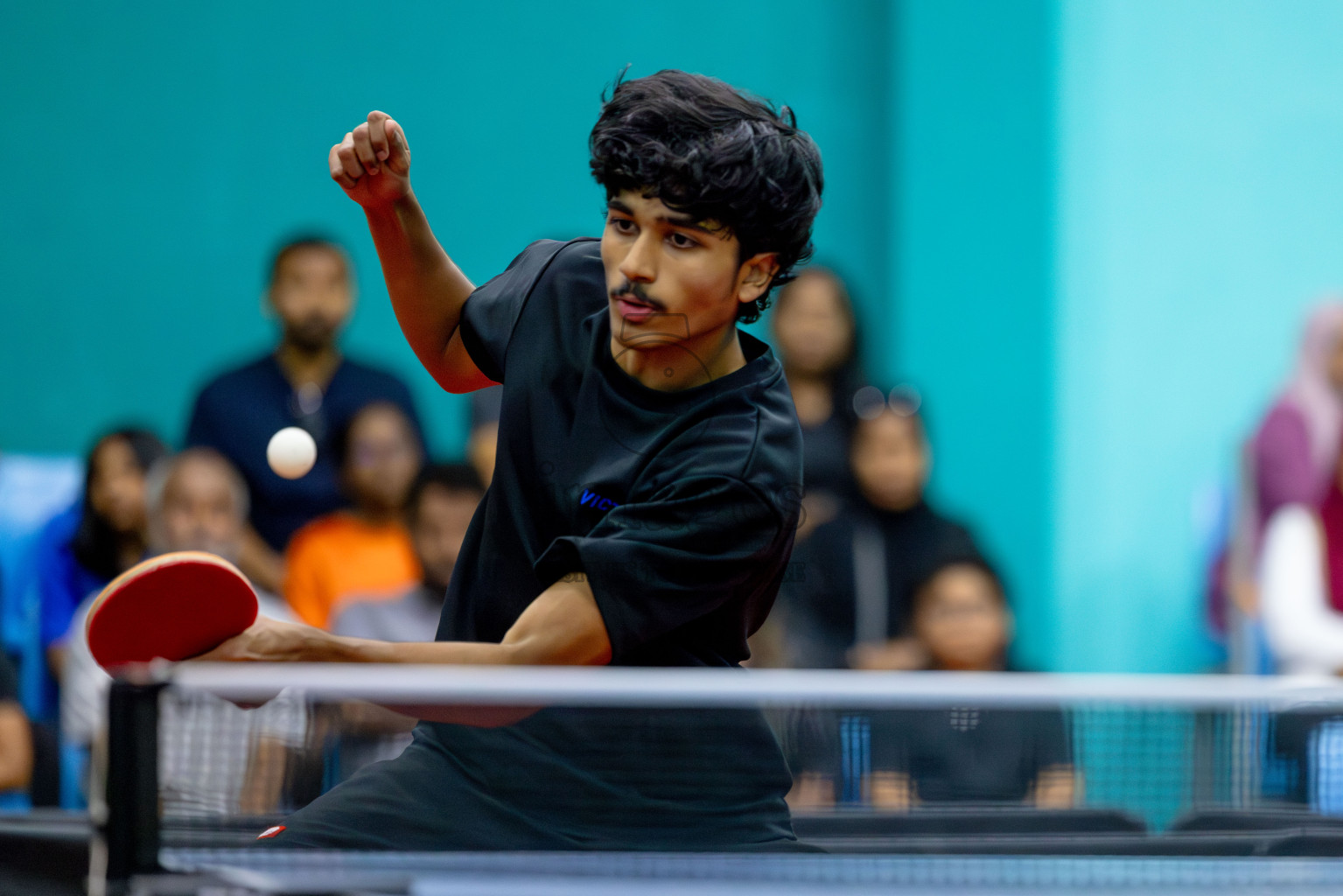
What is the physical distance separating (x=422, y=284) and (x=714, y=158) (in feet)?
1.79

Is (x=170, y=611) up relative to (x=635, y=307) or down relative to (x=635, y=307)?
down

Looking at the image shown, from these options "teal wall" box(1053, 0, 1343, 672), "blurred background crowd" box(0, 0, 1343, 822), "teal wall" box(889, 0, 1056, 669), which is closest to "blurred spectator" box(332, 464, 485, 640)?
"blurred background crowd" box(0, 0, 1343, 822)

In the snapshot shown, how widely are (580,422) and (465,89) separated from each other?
425 centimetres

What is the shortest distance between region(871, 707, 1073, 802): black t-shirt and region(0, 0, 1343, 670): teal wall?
11.0 feet

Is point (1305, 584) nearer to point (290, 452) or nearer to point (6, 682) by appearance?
point (290, 452)

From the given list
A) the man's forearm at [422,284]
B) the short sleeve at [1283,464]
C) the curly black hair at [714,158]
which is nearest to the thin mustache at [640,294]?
the curly black hair at [714,158]

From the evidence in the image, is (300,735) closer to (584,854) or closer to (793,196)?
(584,854)

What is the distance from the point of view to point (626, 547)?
212 cm

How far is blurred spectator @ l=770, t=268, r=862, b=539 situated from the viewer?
15.2 feet

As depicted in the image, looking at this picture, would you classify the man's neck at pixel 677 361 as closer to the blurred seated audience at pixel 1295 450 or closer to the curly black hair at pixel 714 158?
the curly black hair at pixel 714 158

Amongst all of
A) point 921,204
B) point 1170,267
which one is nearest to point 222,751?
point 921,204

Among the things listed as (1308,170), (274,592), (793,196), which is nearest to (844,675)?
(793,196)

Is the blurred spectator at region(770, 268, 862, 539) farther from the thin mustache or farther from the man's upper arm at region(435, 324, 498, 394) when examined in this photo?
the thin mustache

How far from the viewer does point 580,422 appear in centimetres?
229
